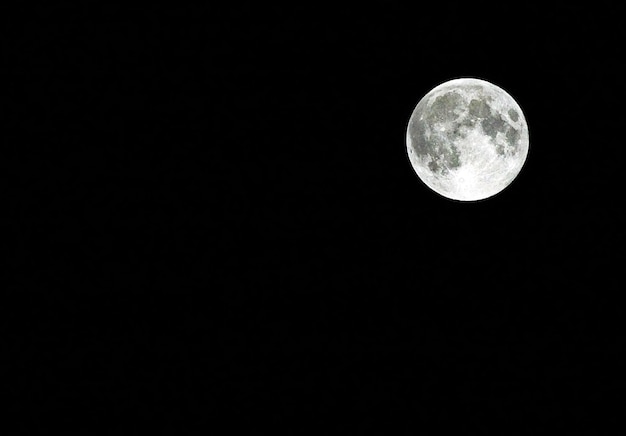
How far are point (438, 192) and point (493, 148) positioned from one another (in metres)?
0.78

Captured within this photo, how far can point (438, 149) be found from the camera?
5621 mm

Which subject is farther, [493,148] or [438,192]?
[438,192]

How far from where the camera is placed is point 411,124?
6012mm

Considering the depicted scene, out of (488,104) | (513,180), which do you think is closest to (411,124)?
(488,104)

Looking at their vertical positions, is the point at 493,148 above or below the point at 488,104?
below

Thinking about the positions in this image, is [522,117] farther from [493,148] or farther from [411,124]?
[411,124]

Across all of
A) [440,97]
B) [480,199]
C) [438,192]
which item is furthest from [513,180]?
[440,97]

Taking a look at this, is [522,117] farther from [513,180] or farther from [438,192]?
[438,192]

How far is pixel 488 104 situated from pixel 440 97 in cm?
47

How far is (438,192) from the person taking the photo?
238 inches

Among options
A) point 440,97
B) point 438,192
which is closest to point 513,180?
point 438,192

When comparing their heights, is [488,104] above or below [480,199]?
above

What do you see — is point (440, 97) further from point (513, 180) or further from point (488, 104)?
point (513, 180)

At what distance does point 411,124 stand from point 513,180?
1212 millimetres
